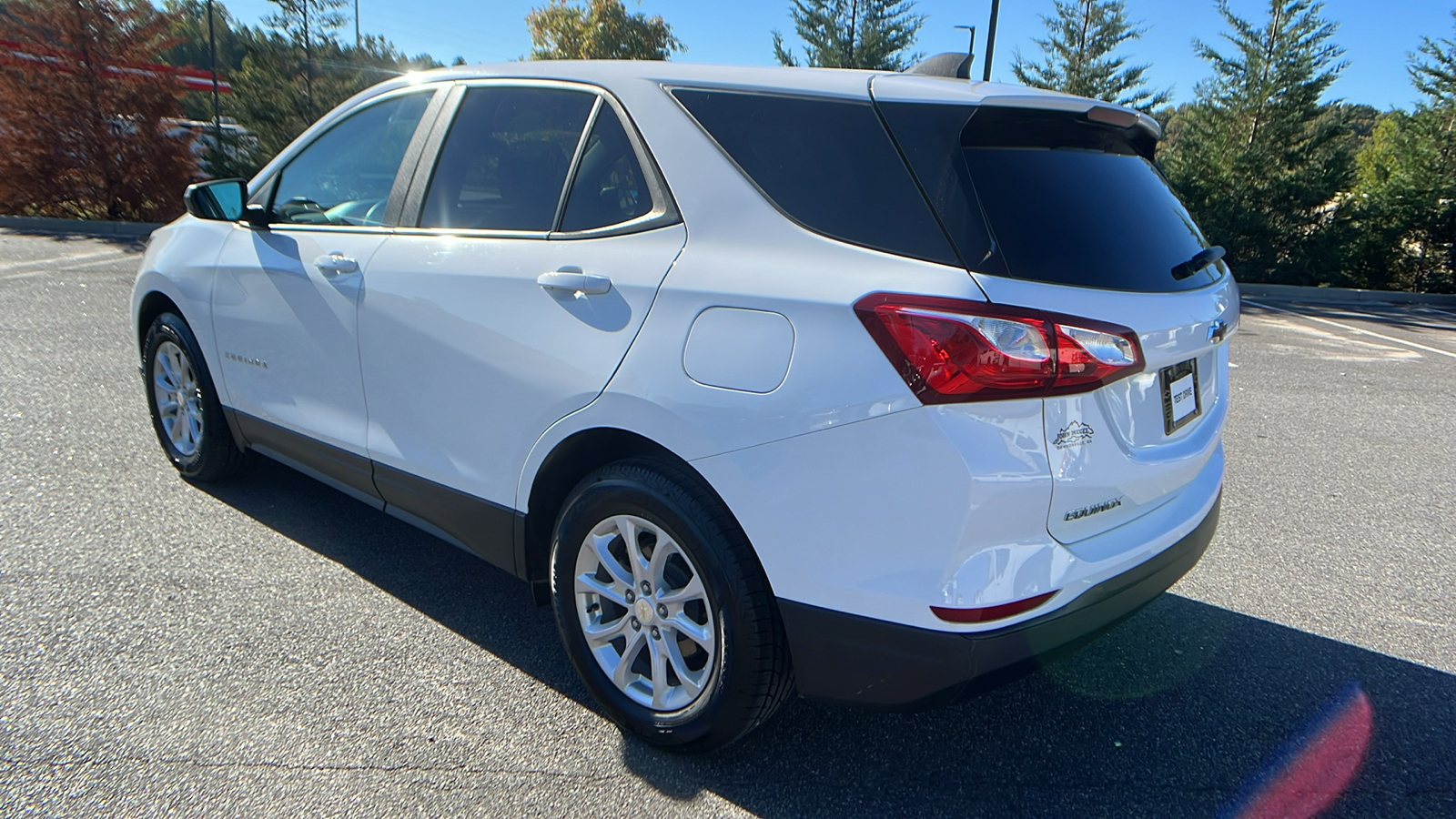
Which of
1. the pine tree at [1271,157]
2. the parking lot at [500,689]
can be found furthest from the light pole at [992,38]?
the parking lot at [500,689]

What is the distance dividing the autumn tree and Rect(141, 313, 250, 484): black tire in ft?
45.4

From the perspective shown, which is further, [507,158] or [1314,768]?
[507,158]

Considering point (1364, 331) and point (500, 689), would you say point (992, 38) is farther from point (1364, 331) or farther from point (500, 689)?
point (500, 689)

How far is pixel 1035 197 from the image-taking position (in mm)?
2176

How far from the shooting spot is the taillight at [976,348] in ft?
6.41

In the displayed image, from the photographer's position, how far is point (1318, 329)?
453 inches

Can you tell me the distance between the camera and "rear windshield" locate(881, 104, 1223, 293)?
2.07 meters

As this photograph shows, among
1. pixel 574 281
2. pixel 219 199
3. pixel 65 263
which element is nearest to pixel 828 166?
pixel 574 281

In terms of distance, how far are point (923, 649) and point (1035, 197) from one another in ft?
3.37

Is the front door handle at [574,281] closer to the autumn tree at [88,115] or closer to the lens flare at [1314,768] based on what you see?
the lens flare at [1314,768]

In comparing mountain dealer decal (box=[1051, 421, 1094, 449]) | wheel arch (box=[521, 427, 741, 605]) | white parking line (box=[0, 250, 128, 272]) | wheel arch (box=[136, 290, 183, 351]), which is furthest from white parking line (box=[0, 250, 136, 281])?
mountain dealer decal (box=[1051, 421, 1094, 449])

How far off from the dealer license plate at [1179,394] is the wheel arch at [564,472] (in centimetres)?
108

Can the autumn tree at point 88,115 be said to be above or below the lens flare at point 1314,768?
above

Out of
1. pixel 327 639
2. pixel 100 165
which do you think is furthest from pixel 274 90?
pixel 327 639
